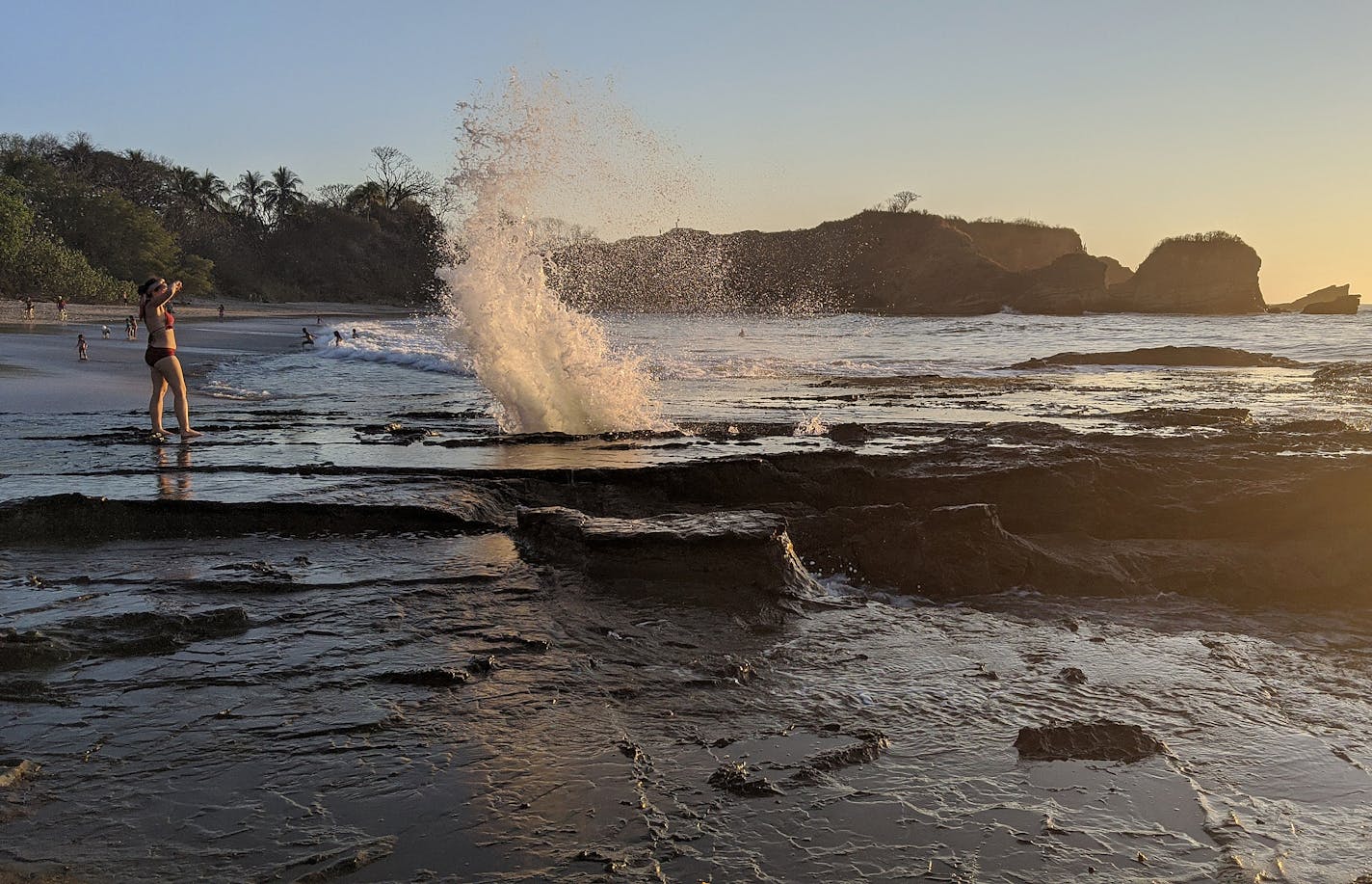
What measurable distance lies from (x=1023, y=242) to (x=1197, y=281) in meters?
49.8

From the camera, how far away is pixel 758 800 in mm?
2859

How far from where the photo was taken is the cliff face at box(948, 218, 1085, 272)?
505 feet

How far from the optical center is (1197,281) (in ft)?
352

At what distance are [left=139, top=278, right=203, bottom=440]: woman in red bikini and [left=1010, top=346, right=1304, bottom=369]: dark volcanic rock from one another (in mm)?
20843

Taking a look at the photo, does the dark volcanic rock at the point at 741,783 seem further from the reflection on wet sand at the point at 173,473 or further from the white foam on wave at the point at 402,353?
the white foam on wave at the point at 402,353

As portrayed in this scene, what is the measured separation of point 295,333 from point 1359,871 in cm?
4667

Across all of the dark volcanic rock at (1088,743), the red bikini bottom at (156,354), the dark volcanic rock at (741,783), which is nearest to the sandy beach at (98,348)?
the red bikini bottom at (156,354)

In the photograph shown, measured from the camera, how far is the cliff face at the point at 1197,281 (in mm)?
100625

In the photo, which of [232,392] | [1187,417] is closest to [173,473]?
[232,392]

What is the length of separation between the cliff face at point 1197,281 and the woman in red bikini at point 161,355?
10308 centimetres

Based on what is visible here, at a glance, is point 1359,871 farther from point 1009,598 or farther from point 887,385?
point 887,385

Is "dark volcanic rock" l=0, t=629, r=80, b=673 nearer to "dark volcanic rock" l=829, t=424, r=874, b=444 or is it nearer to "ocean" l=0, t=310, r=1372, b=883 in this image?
"ocean" l=0, t=310, r=1372, b=883

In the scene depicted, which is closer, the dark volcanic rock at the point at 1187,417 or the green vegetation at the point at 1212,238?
the dark volcanic rock at the point at 1187,417

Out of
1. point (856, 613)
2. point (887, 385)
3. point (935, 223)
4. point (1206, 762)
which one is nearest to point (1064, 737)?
point (1206, 762)
